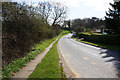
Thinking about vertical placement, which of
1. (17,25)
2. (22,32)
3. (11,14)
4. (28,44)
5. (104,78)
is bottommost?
(104,78)

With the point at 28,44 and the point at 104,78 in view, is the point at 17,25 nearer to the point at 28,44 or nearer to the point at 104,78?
the point at 28,44

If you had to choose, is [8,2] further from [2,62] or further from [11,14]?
[2,62]

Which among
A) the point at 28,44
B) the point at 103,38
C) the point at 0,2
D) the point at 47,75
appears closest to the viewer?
the point at 47,75

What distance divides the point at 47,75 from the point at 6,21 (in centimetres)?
561

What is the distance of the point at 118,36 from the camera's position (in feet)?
54.5

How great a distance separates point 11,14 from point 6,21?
0.70m

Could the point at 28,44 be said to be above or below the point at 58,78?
above

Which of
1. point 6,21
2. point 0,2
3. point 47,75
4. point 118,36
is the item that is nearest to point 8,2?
point 0,2

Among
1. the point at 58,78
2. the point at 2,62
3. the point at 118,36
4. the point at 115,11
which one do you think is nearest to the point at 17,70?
the point at 2,62

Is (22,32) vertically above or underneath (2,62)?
above

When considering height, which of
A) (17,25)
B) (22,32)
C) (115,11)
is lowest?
(22,32)

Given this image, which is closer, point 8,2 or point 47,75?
point 47,75

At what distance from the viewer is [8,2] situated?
7605 millimetres

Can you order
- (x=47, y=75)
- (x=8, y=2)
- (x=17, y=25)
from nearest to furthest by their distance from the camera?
(x=47, y=75), (x=8, y=2), (x=17, y=25)
